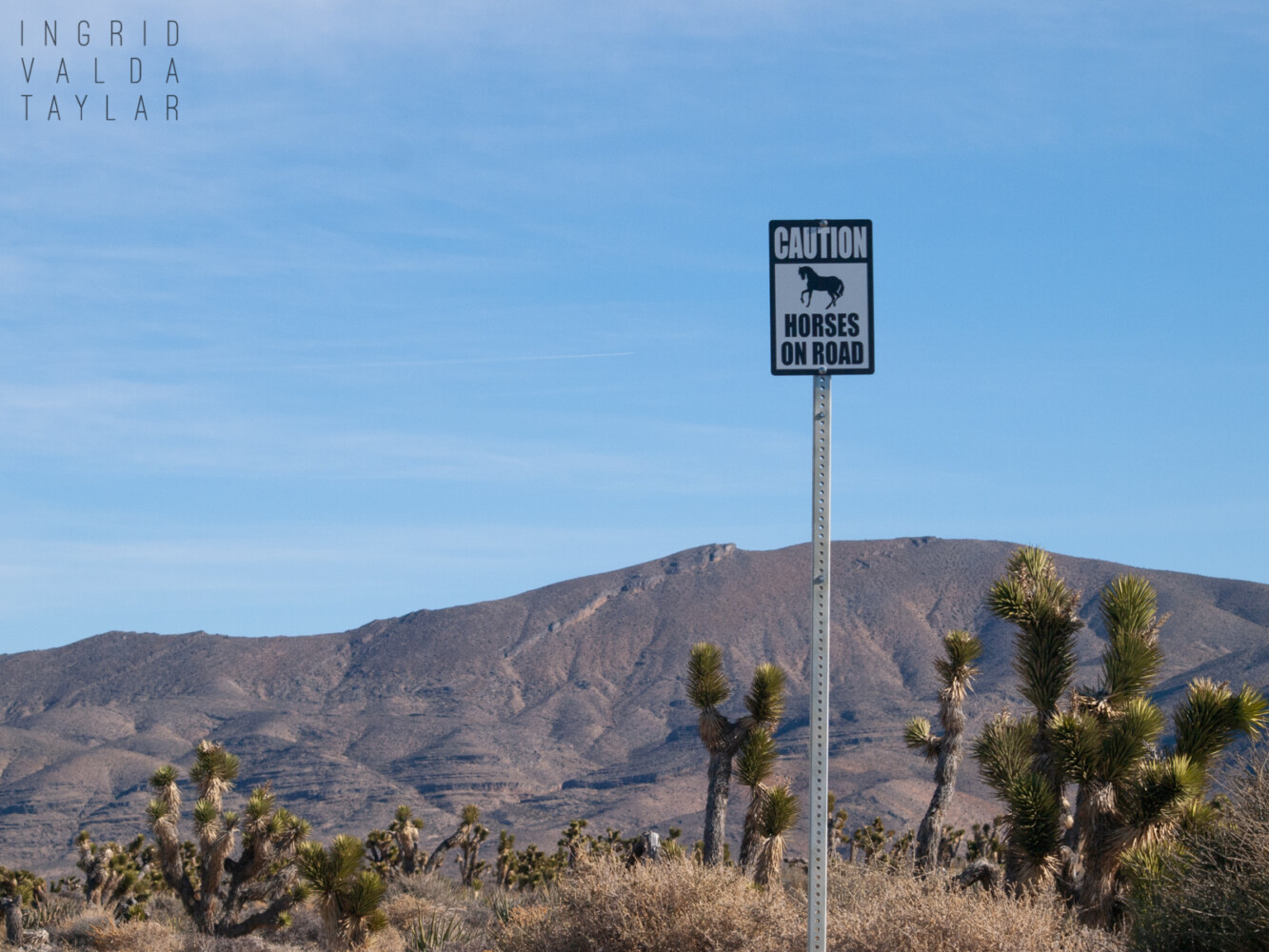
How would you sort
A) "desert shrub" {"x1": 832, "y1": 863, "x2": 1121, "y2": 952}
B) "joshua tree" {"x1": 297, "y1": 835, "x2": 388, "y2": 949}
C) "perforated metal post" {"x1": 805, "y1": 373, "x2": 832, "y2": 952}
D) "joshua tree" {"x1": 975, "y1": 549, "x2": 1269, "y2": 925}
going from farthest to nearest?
"joshua tree" {"x1": 297, "y1": 835, "x2": 388, "y2": 949}
"joshua tree" {"x1": 975, "y1": 549, "x2": 1269, "y2": 925}
"desert shrub" {"x1": 832, "y1": 863, "x2": 1121, "y2": 952}
"perforated metal post" {"x1": 805, "y1": 373, "x2": 832, "y2": 952}

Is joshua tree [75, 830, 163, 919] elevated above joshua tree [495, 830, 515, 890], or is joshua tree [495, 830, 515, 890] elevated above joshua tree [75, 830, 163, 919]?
joshua tree [75, 830, 163, 919]

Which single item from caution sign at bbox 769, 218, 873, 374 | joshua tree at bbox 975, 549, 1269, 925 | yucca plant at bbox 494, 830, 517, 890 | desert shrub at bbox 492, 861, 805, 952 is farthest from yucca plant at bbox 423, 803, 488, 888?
caution sign at bbox 769, 218, 873, 374

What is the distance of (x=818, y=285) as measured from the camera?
24.8ft

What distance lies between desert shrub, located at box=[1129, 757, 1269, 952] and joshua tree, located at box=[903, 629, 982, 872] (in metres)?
11.1

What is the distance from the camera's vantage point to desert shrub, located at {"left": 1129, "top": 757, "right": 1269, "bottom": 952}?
9.46 meters

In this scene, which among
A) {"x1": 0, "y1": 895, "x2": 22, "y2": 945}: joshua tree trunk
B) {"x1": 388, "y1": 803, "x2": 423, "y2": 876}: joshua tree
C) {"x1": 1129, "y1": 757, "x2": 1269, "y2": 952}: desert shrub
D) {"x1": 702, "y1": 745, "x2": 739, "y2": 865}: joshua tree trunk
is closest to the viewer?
{"x1": 1129, "y1": 757, "x2": 1269, "y2": 952}: desert shrub

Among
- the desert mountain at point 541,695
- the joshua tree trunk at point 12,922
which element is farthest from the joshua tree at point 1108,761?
the desert mountain at point 541,695

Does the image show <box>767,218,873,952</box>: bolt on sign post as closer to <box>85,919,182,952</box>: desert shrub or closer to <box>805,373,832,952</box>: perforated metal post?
<box>805,373,832,952</box>: perforated metal post

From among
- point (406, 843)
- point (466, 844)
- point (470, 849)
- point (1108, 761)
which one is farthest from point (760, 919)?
point (470, 849)

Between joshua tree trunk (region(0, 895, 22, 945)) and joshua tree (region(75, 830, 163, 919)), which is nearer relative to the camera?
joshua tree trunk (region(0, 895, 22, 945))

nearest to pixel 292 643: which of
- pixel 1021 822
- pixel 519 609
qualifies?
pixel 519 609

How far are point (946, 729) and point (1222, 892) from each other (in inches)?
564

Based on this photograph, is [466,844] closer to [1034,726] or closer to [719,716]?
[719,716]

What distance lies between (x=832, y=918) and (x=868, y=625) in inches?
6609
